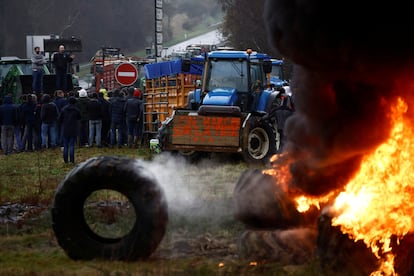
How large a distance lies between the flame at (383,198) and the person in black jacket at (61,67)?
69.1ft

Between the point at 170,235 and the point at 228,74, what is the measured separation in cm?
1076

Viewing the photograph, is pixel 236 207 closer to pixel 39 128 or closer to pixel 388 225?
pixel 388 225

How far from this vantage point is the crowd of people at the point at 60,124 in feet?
84.2

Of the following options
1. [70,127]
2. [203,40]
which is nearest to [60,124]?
[70,127]

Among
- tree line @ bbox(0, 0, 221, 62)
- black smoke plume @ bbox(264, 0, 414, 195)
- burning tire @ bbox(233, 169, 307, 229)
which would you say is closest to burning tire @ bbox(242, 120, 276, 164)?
burning tire @ bbox(233, 169, 307, 229)

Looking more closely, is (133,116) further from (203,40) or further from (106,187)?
(203,40)

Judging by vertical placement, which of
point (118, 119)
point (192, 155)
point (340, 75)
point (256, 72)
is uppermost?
point (256, 72)

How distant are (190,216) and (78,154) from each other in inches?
451

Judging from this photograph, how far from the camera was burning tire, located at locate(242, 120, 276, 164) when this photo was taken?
2112 centimetres

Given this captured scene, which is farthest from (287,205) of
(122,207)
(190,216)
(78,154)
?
(78,154)

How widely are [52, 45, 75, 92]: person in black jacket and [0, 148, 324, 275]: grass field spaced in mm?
11214

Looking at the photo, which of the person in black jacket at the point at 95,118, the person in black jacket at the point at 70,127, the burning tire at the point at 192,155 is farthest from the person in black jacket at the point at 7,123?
the burning tire at the point at 192,155

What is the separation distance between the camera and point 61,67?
30.2m

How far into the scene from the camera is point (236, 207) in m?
12.0
